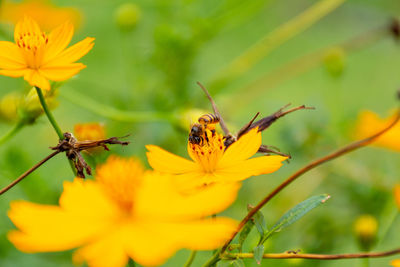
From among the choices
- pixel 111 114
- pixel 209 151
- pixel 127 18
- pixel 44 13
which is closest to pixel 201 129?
pixel 209 151

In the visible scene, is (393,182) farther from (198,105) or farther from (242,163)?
(242,163)

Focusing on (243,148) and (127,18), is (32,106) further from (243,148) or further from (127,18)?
(127,18)

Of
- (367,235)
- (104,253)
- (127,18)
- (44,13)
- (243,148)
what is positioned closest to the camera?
(104,253)

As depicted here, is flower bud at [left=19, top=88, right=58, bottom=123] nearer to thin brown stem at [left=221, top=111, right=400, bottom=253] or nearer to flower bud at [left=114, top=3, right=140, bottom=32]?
thin brown stem at [left=221, top=111, right=400, bottom=253]

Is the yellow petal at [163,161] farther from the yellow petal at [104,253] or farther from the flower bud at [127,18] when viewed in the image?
the flower bud at [127,18]

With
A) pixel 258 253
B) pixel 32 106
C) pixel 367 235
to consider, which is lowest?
pixel 367 235

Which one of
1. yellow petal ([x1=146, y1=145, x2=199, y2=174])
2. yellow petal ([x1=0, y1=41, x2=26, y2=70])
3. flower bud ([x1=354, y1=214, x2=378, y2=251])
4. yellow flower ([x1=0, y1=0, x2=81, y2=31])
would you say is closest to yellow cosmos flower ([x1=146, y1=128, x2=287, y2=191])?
yellow petal ([x1=146, y1=145, x2=199, y2=174])

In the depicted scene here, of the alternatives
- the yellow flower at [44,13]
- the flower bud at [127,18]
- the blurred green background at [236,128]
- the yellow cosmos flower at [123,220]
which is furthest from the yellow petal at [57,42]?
the yellow flower at [44,13]

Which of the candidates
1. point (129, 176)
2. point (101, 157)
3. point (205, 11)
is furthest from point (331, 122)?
point (129, 176)
